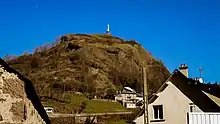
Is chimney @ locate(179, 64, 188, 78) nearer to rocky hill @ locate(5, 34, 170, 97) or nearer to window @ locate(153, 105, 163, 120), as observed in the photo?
Answer: window @ locate(153, 105, 163, 120)

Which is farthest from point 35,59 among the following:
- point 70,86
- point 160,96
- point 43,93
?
point 160,96

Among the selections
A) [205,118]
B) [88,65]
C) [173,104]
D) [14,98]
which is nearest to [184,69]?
[173,104]

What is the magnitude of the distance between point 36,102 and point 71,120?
44.2 meters

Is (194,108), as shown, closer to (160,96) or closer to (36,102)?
(160,96)

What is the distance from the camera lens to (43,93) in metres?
82.6

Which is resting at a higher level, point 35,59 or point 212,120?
point 35,59

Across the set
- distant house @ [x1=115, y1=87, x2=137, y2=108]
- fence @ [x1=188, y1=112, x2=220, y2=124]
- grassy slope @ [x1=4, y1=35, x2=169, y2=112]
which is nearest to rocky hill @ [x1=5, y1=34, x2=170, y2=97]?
grassy slope @ [x1=4, y1=35, x2=169, y2=112]

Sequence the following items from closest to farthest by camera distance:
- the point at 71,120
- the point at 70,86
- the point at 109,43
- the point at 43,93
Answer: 1. the point at 71,120
2. the point at 43,93
3. the point at 70,86
4. the point at 109,43

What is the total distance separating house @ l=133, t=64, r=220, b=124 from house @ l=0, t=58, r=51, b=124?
55.1 feet

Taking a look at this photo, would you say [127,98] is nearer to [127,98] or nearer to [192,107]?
[127,98]

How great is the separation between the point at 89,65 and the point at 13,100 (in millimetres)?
129071

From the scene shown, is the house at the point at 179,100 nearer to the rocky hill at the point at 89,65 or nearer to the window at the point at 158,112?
the window at the point at 158,112

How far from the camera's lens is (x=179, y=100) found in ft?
99.5

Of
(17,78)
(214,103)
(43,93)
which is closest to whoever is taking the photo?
(17,78)
